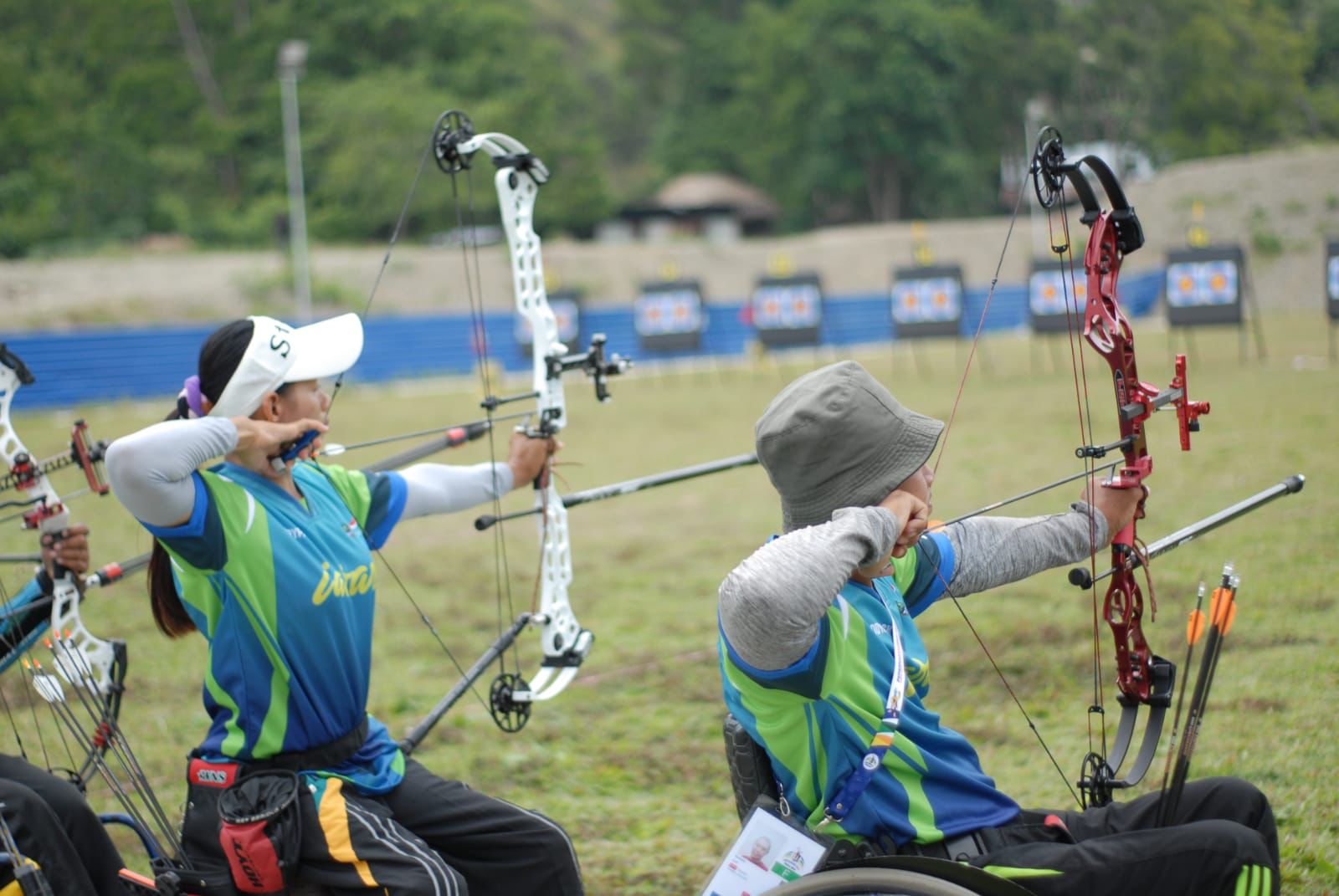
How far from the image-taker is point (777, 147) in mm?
40500

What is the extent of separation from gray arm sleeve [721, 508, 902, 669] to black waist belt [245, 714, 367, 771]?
97cm

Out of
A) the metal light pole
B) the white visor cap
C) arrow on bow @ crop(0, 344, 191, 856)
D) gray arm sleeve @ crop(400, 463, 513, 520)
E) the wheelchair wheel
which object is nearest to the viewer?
the wheelchair wheel

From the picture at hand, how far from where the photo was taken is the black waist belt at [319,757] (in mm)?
2316

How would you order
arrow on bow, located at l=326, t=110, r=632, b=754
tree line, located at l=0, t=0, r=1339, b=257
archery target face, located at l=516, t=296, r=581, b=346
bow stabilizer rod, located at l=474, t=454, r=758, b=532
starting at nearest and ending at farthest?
bow stabilizer rod, located at l=474, t=454, r=758, b=532
arrow on bow, located at l=326, t=110, r=632, b=754
archery target face, located at l=516, t=296, r=581, b=346
tree line, located at l=0, t=0, r=1339, b=257

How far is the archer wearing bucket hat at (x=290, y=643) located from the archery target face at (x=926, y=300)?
14413mm

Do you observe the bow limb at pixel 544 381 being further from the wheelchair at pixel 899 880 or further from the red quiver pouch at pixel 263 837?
the wheelchair at pixel 899 880

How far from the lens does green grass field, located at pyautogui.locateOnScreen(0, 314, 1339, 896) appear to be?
3387 millimetres

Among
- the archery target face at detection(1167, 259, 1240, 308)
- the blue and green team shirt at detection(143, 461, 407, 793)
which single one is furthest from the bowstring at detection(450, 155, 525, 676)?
the archery target face at detection(1167, 259, 1240, 308)

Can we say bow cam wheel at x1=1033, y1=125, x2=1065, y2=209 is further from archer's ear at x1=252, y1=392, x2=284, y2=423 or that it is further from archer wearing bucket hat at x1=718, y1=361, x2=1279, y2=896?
archer's ear at x1=252, y1=392, x2=284, y2=423

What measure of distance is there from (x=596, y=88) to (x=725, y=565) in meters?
50.0

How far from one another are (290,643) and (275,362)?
0.51 meters

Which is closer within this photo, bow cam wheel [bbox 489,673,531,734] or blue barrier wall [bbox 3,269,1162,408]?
bow cam wheel [bbox 489,673,531,734]

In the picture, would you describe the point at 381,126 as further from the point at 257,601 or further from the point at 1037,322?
the point at 257,601

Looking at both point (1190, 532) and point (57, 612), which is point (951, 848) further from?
point (57, 612)
